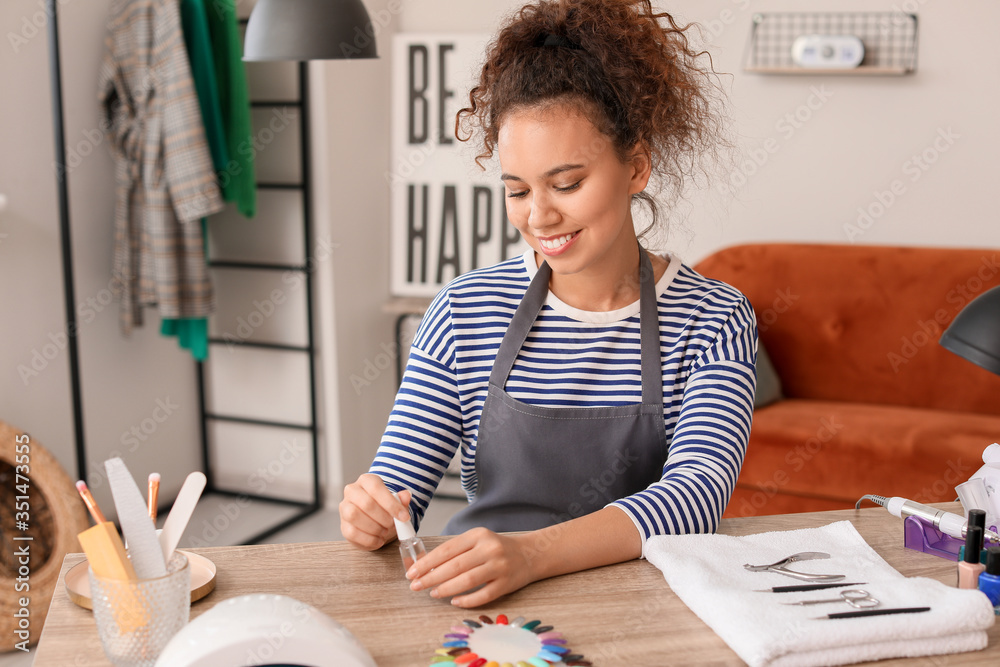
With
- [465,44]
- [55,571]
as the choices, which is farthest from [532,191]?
[465,44]

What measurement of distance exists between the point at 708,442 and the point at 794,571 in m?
0.26

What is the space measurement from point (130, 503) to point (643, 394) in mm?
749

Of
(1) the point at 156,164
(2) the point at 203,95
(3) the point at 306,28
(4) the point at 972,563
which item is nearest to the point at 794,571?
(4) the point at 972,563

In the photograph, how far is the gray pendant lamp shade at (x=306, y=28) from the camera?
5.95 ft

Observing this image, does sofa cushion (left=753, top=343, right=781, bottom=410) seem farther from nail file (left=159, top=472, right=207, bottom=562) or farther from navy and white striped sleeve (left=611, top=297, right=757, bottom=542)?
nail file (left=159, top=472, right=207, bottom=562)

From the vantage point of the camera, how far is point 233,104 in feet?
9.61

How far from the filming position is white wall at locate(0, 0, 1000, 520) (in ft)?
8.76

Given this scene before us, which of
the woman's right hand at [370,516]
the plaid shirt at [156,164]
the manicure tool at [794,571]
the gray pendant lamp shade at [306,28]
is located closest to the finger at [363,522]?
the woman's right hand at [370,516]

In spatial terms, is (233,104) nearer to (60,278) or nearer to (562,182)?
(60,278)

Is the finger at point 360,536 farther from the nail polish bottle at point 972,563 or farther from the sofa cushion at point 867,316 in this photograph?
the sofa cushion at point 867,316

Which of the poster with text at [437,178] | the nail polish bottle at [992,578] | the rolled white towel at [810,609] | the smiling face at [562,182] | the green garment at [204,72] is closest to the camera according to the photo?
the rolled white towel at [810,609]

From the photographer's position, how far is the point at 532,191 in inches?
49.3

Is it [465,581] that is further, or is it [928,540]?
[928,540]

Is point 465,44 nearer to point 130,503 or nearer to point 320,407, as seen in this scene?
point 320,407
